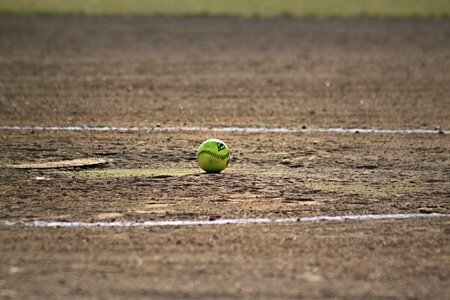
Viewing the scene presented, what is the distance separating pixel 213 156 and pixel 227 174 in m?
0.26

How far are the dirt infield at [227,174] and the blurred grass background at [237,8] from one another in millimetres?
6655

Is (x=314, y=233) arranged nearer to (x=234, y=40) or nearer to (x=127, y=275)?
(x=127, y=275)

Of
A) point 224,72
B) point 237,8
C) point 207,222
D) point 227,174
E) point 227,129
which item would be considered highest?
point 237,8

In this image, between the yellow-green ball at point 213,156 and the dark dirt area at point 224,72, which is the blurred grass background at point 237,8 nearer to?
the dark dirt area at point 224,72

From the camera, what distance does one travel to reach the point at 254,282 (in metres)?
5.68

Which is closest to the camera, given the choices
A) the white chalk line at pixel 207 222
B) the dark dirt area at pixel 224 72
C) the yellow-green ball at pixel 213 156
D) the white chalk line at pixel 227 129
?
the white chalk line at pixel 207 222

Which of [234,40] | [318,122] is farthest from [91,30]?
[318,122]

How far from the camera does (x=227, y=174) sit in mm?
8727

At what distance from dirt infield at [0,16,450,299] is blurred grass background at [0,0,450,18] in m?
6.65

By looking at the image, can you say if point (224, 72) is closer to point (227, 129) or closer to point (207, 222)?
point (227, 129)

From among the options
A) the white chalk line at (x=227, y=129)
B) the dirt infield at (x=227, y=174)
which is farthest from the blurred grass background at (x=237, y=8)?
the white chalk line at (x=227, y=129)

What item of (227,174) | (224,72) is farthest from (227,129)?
(224,72)

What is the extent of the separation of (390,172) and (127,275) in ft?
13.1

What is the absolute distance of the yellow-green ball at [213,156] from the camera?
859 centimetres
